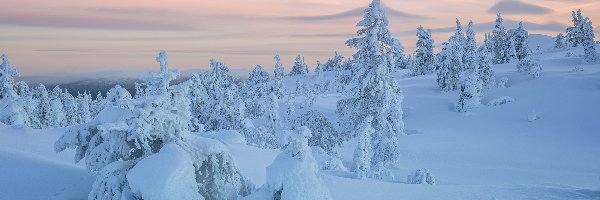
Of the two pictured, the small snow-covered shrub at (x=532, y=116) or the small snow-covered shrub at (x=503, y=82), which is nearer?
the small snow-covered shrub at (x=532, y=116)

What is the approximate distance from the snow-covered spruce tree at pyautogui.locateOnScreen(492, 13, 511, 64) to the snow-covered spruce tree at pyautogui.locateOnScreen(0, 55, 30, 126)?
79200 millimetres

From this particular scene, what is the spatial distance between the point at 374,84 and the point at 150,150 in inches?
637

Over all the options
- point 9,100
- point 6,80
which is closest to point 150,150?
point 9,100

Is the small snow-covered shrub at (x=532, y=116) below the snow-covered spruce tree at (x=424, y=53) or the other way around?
below

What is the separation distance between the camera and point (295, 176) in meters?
8.12

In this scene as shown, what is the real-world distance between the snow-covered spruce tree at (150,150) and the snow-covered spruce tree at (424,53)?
73.4 meters

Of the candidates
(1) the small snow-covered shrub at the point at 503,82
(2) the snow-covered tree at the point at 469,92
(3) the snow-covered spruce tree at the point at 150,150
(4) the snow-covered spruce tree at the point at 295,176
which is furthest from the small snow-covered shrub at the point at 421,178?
(1) the small snow-covered shrub at the point at 503,82

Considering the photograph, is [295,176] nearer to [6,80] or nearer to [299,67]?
[6,80]

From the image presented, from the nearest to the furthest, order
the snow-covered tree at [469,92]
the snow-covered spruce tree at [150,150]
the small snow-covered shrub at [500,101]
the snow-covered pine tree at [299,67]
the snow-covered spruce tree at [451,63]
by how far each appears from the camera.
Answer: the snow-covered spruce tree at [150,150]
the snow-covered tree at [469,92]
the small snow-covered shrub at [500,101]
the snow-covered spruce tree at [451,63]
the snow-covered pine tree at [299,67]

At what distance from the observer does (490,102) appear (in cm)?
5700

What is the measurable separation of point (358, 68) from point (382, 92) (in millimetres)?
1729

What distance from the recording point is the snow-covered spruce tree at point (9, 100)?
32.3 metres

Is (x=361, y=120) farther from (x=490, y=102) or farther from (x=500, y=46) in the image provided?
(x=500, y=46)

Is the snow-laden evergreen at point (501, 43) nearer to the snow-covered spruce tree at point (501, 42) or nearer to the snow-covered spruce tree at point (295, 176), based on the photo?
the snow-covered spruce tree at point (501, 42)
